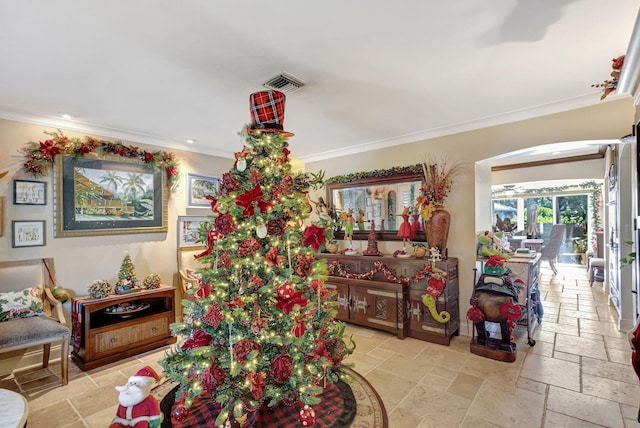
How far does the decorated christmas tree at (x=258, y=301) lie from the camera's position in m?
1.86

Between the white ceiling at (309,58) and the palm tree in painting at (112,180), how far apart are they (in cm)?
56

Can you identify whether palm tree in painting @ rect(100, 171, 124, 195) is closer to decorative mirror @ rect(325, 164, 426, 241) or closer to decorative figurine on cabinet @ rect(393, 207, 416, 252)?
decorative mirror @ rect(325, 164, 426, 241)

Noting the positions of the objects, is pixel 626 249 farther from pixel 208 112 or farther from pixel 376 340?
pixel 208 112

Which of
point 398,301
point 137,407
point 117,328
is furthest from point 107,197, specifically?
point 398,301

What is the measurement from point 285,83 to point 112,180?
2578 millimetres

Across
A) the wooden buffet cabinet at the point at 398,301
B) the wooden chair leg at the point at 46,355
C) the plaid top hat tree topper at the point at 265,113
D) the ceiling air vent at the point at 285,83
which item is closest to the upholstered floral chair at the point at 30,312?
the wooden chair leg at the point at 46,355

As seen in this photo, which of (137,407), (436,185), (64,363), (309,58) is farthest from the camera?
(436,185)

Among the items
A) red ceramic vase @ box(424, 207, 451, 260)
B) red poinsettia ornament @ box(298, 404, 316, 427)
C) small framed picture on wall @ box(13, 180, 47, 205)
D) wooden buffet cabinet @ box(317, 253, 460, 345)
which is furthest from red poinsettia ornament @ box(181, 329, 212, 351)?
red ceramic vase @ box(424, 207, 451, 260)

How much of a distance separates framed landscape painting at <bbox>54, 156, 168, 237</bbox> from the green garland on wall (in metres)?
2.48

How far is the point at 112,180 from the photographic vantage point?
11.8 feet

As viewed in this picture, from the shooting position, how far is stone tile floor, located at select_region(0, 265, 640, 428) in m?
2.15

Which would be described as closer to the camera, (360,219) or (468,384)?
(468,384)

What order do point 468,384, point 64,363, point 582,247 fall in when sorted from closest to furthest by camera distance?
1. point 468,384
2. point 64,363
3. point 582,247

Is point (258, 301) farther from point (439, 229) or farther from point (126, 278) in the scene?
point (439, 229)
